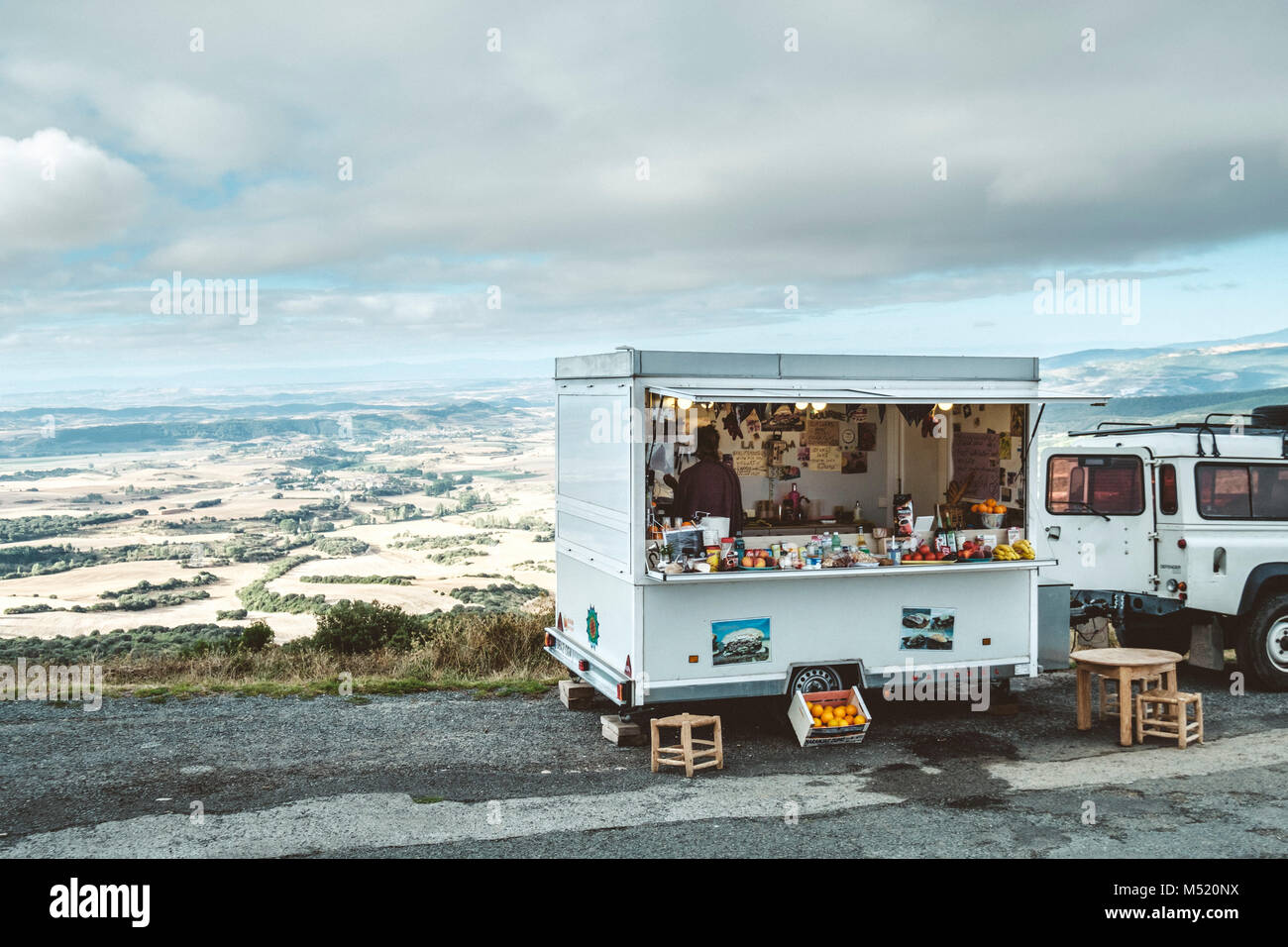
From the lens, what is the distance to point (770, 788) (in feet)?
23.7

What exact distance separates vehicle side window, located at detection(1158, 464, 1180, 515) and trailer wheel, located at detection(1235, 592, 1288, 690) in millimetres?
1255

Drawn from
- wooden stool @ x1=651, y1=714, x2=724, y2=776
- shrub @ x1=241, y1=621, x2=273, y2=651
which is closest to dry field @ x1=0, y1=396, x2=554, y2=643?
shrub @ x1=241, y1=621, x2=273, y2=651

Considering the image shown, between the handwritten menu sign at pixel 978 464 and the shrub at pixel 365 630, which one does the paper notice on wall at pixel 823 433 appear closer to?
the handwritten menu sign at pixel 978 464

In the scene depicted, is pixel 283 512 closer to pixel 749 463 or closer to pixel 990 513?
pixel 749 463

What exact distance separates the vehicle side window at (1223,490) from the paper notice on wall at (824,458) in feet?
11.1

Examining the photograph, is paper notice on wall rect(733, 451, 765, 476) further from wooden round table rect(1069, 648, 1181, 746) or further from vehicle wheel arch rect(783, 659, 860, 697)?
wooden round table rect(1069, 648, 1181, 746)

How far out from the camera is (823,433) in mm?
11227

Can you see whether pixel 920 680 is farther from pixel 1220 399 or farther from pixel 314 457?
pixel 314 457

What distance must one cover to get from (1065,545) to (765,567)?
4.41 m

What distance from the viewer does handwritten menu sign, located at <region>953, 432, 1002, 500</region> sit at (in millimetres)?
9953

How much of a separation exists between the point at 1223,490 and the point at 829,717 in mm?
4993

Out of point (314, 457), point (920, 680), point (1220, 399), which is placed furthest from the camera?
point (314, 457)

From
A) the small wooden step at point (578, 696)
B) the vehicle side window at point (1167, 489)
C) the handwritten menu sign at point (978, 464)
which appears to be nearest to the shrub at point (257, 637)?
the small wooden step at point (578, 696)

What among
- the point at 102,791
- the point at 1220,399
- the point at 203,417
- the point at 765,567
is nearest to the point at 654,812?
the point at 765,567
